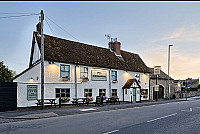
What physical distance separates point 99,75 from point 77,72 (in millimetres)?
3815

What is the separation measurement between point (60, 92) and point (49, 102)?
1.99m

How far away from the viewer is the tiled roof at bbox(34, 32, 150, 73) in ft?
80.1

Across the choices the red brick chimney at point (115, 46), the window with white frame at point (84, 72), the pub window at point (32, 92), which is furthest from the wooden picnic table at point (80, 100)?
the red brick chimney at point (115, 46)

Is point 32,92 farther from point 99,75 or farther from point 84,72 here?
point 99,75

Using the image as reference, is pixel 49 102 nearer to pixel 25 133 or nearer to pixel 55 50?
pixel 55 50

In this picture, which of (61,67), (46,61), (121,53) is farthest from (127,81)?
(46,61)

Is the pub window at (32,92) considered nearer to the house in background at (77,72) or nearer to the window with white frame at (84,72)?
the house in background at (77,72)

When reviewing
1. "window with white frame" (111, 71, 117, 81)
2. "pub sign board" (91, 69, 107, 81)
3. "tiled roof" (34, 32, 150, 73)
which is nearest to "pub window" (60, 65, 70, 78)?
"tiled roof" (34, 32, 150, 73)

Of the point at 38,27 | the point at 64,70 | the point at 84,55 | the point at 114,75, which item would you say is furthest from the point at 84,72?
the point at 38,27

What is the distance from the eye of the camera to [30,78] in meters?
21.6

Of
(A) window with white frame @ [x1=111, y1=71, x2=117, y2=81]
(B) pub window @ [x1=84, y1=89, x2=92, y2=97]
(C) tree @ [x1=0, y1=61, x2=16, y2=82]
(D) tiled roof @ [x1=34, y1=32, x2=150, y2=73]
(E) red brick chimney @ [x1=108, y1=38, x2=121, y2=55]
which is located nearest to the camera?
(D) tiled roof @ [x1=34, y1=32, x2=150, y2=73]

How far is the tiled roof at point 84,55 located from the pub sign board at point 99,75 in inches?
29.4

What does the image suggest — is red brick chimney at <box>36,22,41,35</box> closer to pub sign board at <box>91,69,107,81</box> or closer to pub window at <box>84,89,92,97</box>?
pub sign board at <box>91,69,107,81</box>

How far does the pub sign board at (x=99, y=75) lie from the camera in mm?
27828
